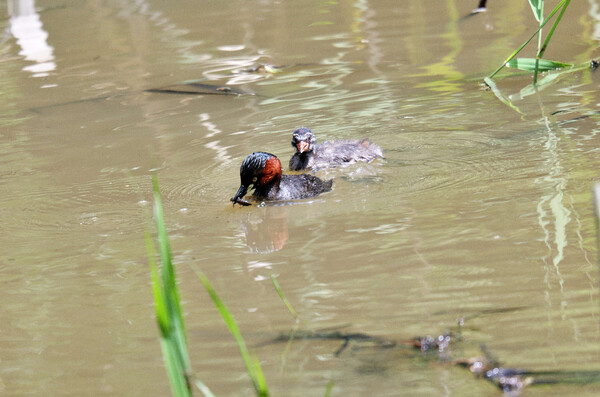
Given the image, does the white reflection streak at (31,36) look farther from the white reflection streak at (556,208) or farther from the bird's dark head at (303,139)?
the white reflection streak at (556,208)

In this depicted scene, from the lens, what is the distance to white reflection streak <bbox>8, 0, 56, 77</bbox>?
12.3 meters

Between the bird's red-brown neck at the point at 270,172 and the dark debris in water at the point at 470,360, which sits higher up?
the dark debris in water at the point at 470,360

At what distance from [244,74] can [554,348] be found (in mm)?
7980

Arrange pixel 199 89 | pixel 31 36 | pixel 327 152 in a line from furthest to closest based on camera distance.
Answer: pixel 31 36
pixel 199 89
pixel 327 152

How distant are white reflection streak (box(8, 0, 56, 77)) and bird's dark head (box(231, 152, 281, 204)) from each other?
242 inches

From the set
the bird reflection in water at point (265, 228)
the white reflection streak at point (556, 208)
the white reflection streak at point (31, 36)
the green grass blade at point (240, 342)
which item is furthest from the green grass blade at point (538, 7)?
the white reflection streak at point (31, 36)

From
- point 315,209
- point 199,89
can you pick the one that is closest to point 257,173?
point 315,209

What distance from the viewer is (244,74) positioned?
10789mm

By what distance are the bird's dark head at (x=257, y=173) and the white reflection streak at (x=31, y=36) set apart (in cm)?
614

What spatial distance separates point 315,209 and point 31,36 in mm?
9652

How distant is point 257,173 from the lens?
6566mm

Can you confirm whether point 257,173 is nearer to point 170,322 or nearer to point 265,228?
point 265,228

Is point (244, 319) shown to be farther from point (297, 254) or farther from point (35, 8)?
point (35, 8)

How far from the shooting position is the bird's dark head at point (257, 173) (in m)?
6.54
